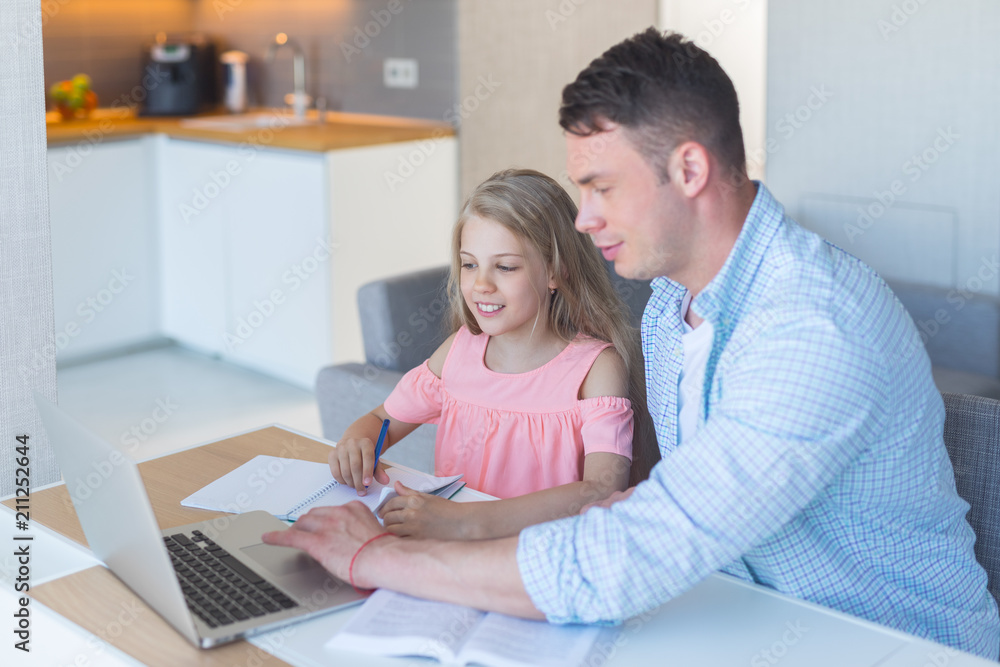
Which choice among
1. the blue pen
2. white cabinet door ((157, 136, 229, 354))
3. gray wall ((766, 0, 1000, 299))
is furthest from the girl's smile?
white cabinet door ((157, 136, 229, 354))

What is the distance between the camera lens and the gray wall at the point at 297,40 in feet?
12.9

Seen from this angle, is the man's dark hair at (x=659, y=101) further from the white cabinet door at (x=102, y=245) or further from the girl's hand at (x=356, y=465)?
the white cabinet door at (x=102, y=245)

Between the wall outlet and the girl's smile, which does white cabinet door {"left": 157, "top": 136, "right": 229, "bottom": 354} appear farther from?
the girl's smile

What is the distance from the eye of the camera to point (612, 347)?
1.63 metres

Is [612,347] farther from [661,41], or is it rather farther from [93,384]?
[93,384]

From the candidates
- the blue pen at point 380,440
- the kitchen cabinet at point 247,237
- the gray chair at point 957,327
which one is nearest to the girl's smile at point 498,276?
the blue pen at point 380,440

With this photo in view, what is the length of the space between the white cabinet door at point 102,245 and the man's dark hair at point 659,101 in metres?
3.07

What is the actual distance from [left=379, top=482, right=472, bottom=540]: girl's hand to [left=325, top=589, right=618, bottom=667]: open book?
17 cm

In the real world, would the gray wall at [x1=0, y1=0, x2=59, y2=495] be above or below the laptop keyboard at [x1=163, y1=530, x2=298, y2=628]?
above

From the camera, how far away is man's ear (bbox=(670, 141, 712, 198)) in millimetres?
1100

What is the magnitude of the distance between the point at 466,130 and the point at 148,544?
310 cm

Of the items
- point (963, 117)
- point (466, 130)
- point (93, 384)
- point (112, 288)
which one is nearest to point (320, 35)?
point (466, 130)

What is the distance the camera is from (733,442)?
98 cm

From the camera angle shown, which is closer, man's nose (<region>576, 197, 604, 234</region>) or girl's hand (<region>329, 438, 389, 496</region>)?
man's nose (<region>576, 197, 604, 234</region>)
